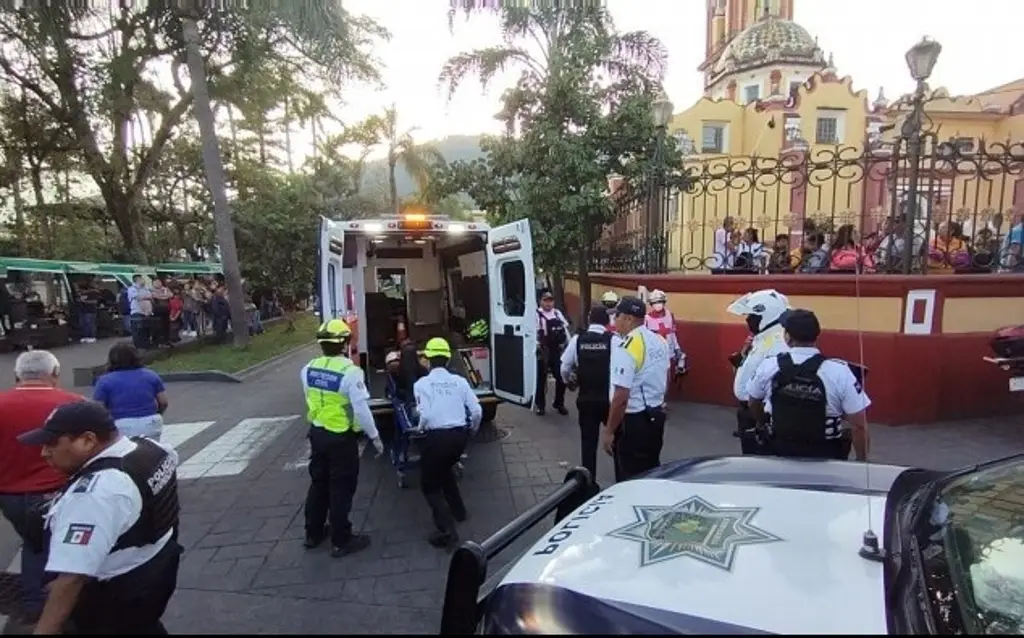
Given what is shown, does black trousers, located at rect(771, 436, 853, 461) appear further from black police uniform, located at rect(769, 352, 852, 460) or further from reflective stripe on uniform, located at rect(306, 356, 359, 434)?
reflective stripe on uniform, located at rect(306, 356, 359, 434)

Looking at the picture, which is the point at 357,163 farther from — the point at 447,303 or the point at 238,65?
the point at 447,303

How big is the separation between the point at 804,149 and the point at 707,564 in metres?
8.16

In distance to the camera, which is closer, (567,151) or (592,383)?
(592,383)

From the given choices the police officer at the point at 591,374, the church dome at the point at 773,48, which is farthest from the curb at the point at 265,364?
the church dome at the point at 773,48

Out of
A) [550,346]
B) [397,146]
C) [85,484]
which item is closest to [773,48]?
[397,146]

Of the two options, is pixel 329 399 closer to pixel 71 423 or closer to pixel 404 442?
pixel 404 442

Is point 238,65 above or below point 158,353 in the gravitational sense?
above

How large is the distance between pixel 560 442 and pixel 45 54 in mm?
17246

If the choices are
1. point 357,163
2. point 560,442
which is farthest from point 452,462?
point 357,163

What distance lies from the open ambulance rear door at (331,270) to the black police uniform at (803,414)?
14.3 feet

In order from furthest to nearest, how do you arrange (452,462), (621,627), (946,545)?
(452,462) → (946,545) → (621,627)

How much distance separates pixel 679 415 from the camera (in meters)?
7.60

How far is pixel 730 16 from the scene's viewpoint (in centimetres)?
4438

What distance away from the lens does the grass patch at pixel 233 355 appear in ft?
39.0
